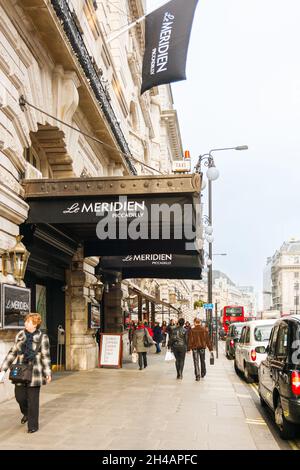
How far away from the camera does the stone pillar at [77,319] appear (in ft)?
57.4

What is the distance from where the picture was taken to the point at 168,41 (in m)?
15.4

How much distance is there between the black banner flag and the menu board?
7844 mm

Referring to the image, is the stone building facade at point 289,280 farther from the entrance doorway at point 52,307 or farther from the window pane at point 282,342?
the window pane at point 282,342

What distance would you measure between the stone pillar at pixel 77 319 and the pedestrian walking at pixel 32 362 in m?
9.43

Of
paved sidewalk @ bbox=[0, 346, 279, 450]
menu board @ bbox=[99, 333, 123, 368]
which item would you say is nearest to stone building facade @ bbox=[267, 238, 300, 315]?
menu board @ bbox=[99, 333, 123, 368]

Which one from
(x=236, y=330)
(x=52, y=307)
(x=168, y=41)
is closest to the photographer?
(x=168, y=41)

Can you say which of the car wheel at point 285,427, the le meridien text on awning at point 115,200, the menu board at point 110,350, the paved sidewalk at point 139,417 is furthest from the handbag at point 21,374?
the menu board at point 110,350

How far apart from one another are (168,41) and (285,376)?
34.0 ft

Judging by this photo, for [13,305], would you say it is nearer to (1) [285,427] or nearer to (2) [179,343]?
(1) [285,427]

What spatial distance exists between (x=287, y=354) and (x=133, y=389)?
238 inches

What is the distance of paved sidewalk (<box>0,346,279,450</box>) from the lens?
7484 mm

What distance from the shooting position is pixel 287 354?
26.4 ft

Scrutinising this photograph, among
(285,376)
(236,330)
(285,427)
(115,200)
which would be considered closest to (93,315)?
(115,200)

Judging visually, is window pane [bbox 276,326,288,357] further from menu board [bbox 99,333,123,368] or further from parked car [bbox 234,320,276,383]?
menu board [bbox 99,333,123,368]
